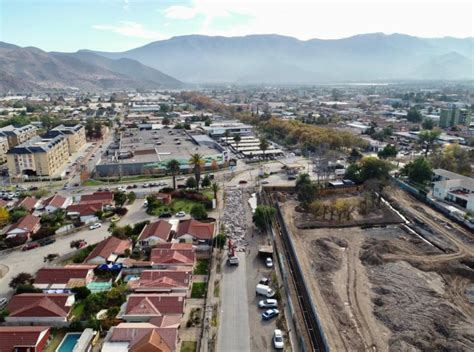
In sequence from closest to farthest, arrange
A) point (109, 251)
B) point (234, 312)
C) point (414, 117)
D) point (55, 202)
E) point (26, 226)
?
1. point (234, 312)
2. point (109, 251)
3. point (26, 226)
4. point (55, 202)
5. point (414, 117)

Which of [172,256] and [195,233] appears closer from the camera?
[172,256]

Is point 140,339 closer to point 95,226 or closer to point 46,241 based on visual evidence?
point 46,241

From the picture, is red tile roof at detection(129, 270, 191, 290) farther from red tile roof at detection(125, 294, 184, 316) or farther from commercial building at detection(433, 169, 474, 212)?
commercial building at detection(433, 169, 474, 212)

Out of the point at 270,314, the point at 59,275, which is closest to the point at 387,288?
the point at 270,314

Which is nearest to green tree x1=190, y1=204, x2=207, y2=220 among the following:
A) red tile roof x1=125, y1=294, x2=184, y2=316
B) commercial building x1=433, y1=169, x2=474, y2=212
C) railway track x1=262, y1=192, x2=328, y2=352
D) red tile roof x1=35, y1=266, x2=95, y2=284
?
railway track x1=262, y1=192, x2=328, y2=352

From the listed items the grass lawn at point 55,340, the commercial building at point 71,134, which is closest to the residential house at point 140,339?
the grass lawn at point 55,340

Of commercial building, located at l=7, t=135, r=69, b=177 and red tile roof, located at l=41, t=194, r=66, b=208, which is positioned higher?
commercial building, located at l=7, t=135, r=69, b=177

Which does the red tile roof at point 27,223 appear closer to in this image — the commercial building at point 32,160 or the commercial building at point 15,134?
the commercial building at point 32,160
